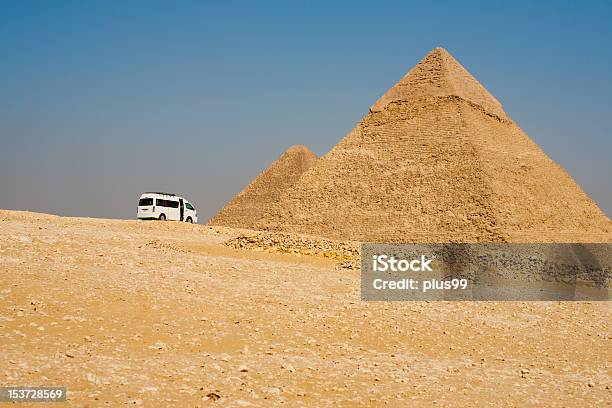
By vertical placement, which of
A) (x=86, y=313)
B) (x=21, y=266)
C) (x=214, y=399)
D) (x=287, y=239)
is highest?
(x=287, y=239)

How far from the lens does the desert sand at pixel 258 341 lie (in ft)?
22.0

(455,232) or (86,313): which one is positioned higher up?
(455,232)

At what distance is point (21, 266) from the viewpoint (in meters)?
10.6

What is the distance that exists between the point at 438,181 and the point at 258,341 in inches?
1307

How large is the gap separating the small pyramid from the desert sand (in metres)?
56.4

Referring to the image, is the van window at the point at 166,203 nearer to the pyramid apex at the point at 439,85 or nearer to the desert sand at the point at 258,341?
the desert sand at the point at 258,341

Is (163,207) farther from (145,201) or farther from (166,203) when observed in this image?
(145,201)

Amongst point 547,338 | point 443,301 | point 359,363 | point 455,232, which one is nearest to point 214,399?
point 359,363

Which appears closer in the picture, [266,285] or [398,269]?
[266,285]

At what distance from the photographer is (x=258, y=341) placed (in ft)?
27.6

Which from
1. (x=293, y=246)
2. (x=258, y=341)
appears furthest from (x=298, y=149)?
(x=258, y=341)

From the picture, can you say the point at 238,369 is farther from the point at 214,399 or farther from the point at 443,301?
the point at 443,301

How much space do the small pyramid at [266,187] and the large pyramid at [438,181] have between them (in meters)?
22.9

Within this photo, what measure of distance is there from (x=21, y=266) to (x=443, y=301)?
7885mm
